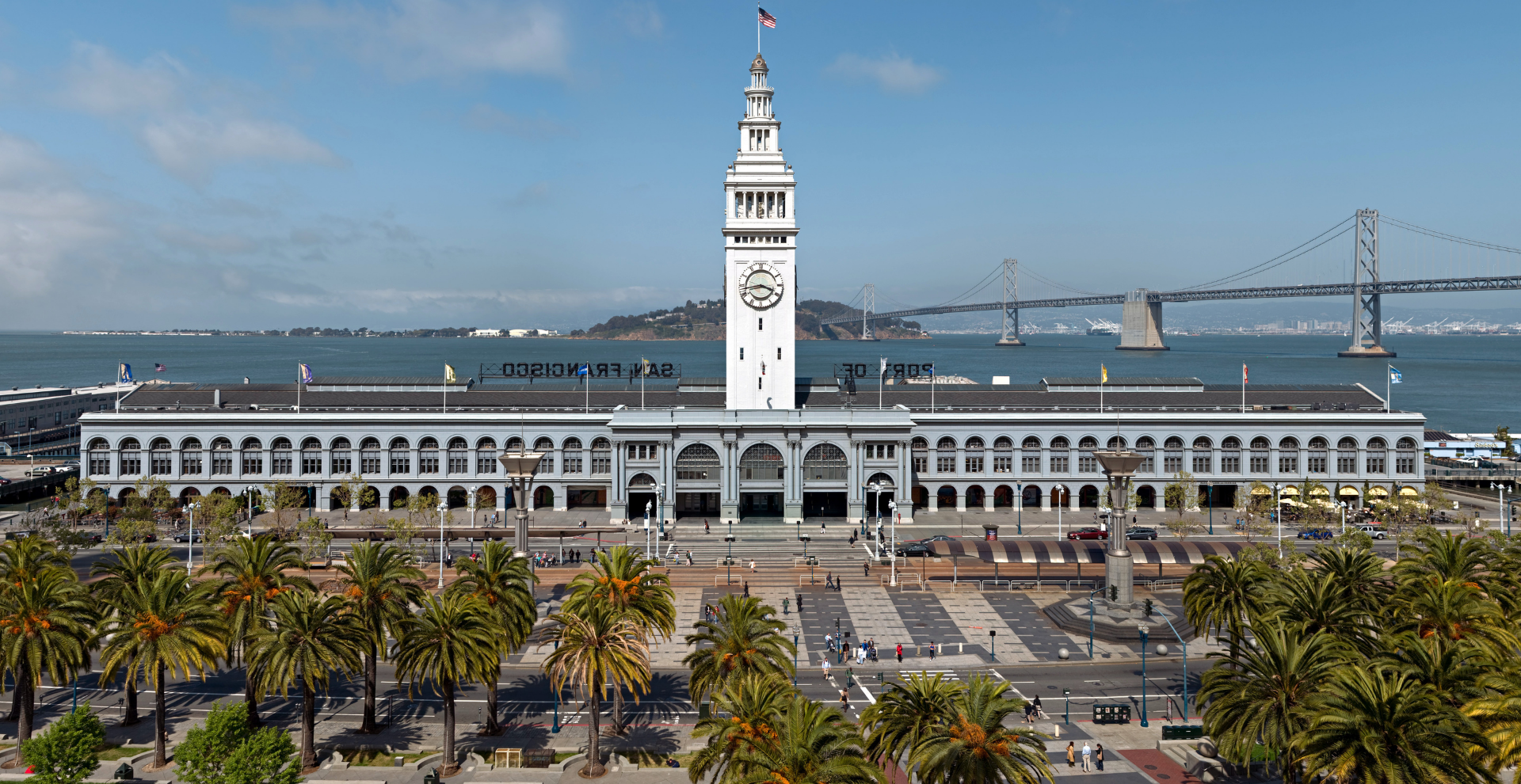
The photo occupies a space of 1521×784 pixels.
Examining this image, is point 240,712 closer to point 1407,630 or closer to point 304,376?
point 1407,630

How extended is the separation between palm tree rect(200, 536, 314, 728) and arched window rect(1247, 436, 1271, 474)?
94645 millimetres

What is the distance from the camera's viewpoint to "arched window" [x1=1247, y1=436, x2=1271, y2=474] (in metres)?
105

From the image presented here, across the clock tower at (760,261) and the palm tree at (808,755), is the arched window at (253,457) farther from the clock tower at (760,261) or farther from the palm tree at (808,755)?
the palm tree at (808,755)

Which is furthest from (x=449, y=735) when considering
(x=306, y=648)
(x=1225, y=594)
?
(x=1225, y=594)

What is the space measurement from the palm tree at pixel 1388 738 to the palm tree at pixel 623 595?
26.5m

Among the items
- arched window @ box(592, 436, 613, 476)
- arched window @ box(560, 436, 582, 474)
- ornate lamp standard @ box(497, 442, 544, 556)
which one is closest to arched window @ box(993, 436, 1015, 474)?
arched window @ box(592, 436, 613, 476)

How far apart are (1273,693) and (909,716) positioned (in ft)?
48.8

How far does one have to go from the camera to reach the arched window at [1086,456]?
342 ft

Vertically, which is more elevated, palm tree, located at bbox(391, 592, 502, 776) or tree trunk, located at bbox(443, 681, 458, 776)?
palm tree, located at bbox(391, 592, 502, 776)

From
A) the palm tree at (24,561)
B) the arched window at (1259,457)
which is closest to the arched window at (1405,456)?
the arched window at (1259,457)

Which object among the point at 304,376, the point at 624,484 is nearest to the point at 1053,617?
the point at 624,484

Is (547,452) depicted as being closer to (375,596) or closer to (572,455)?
(572,455)

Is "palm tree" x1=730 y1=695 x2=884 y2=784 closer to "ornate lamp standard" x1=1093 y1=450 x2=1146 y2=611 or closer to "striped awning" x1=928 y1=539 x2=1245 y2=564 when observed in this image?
"ornate lamp standard" x1=1093 y1=450 x2=1146 y2=611

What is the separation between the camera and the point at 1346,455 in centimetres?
10444
